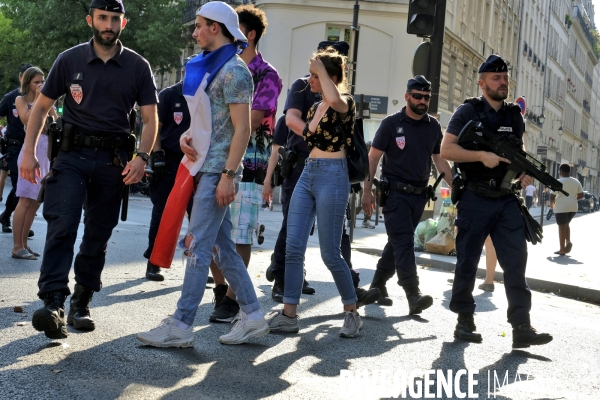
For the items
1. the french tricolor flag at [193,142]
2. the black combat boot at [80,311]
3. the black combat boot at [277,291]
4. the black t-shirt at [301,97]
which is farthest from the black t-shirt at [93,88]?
the black combat boot at [277,291]

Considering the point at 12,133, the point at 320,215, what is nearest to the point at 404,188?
the point at 320,215

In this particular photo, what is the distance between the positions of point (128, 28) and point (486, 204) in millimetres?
34653

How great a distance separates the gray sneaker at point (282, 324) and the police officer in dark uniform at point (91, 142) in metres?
1.18

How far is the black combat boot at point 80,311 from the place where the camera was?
5.85 meters

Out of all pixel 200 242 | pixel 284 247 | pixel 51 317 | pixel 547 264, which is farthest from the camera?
pixel 547 264

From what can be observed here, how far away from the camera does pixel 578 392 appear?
209 inches

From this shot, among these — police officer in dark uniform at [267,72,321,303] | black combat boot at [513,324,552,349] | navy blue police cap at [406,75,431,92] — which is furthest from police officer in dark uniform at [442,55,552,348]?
police officer in dark uniform at [267,72,321,303]

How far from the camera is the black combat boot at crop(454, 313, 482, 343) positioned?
22.1ft

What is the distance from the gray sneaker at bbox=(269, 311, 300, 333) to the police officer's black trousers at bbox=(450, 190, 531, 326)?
1.13 metres

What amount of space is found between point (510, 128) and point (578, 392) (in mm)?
2126

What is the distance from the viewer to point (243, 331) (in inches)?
228

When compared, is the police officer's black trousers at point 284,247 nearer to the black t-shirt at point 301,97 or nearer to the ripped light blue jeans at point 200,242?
the black t-shirt at point 301,97

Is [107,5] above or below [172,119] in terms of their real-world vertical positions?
above

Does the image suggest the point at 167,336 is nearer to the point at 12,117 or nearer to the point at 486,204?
the point at 486,204
